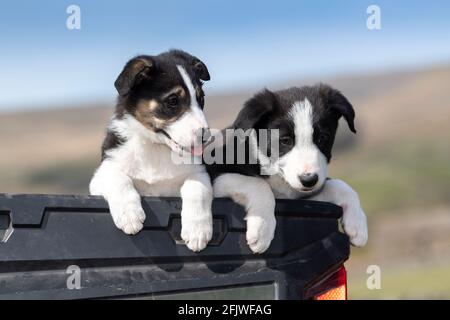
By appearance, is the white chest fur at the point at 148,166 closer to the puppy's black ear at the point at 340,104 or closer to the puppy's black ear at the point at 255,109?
the puppy's black ear at the point at 255,109

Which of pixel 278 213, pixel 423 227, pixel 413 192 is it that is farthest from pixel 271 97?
pixel 413 192

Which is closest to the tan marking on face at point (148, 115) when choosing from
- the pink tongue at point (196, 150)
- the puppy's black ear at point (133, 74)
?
the puppy's black ear at point (133, 74)

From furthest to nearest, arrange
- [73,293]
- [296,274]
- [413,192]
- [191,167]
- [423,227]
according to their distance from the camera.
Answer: [413,192] < [423,227] < [191,167] < [296,274] < [73,293]

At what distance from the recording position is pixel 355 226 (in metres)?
4.76

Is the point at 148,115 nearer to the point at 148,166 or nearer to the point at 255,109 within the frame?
the point at 148,166

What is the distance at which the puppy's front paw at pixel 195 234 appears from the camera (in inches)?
143

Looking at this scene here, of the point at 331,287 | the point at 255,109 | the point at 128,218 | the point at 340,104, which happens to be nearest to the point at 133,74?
the point at 255,109

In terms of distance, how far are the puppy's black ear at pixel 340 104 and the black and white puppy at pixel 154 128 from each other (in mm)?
914

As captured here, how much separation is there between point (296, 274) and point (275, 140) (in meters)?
1.46

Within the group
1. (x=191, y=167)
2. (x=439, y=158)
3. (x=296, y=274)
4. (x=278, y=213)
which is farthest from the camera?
(x=439, y=158)

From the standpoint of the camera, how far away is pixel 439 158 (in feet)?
137

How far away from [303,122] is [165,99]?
0.91 m

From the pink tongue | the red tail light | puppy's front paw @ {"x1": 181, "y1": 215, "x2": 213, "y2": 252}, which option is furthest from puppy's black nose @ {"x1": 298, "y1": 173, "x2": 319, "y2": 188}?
puppy's front paw @ {"x1": 181, "y1": 215, "x2": 213, "y2": 252}
